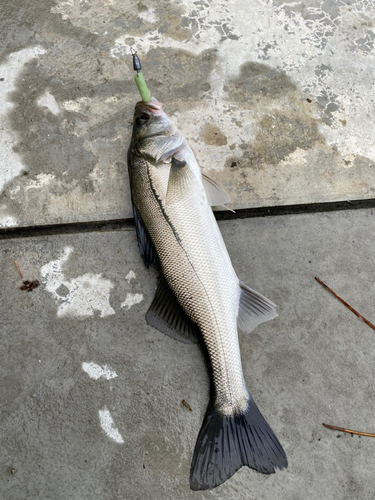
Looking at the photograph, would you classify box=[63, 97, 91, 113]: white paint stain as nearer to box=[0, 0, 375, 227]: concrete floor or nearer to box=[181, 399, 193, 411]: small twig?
box=[0, 0, 375, 227]: concrete floor

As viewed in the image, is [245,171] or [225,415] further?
[245,171]

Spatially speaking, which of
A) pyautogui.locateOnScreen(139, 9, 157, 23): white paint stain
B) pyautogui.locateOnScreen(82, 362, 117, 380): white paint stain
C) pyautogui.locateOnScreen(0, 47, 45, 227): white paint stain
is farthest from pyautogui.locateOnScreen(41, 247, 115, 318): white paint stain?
pyautogui.locateOnScreen(139, 9, 157, 23): white paint stain

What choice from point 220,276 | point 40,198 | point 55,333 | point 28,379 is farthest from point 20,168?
point 220,276

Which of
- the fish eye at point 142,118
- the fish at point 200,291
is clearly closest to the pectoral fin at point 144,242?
the fish at point 200,291

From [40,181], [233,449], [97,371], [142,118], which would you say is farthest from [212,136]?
[233,449]

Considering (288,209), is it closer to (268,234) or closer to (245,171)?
(268,234)

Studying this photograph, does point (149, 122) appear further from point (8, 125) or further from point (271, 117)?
point (8, 125)
